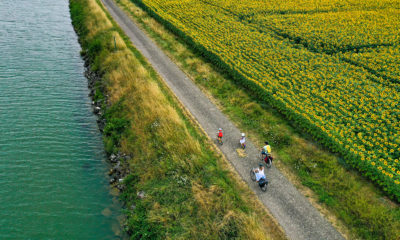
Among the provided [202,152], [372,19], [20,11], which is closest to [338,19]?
[372,19]

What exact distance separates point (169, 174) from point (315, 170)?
33.3ft

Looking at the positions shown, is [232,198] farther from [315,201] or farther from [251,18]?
[251,18]

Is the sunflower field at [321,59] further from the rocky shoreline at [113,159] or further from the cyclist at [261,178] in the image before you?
the rocky shoreline at [113,159]

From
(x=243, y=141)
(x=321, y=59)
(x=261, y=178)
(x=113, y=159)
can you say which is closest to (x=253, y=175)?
(x=261, y=178)

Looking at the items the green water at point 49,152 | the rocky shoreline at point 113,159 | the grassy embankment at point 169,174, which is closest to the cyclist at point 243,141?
the grassy embankment at point 169,174

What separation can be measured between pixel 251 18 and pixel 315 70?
951 inches

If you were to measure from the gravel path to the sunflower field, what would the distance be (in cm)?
505

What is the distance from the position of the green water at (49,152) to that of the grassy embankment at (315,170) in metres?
12.3

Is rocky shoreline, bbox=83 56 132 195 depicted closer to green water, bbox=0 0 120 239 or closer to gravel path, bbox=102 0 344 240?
green water, bbox=0 0 120 239

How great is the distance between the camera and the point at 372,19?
51.2m

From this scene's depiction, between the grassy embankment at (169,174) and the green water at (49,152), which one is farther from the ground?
the grassy embankment at (169,174)

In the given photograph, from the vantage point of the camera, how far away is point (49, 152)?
22.4 meters

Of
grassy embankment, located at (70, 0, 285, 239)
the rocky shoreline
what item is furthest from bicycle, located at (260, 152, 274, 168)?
the rocky shoreline

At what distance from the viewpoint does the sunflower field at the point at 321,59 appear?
68.6ft
